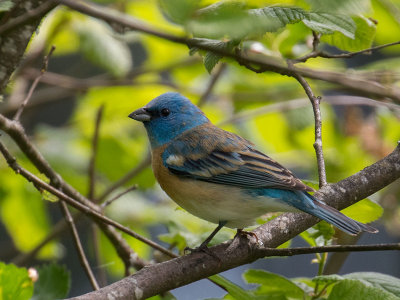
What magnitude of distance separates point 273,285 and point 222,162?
3.13 ft

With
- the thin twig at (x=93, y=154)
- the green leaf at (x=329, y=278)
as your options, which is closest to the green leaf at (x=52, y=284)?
the thin twig at (x=93, y=154)

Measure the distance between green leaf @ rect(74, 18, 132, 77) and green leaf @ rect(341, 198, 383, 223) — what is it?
2070 mm

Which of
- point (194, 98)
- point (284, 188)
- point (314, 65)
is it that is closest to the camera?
point (284, 188)

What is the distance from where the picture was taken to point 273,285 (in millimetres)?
2473

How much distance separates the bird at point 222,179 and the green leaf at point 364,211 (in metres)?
0.12

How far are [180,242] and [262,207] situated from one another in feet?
1.47

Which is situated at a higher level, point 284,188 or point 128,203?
point 284,188

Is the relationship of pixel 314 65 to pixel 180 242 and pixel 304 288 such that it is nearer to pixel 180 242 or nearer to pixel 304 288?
pixel 180 242

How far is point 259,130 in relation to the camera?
5.00 metres

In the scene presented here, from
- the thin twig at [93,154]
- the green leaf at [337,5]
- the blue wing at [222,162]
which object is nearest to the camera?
the green leaf at [337,5]

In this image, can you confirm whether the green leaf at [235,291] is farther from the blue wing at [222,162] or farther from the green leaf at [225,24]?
the green leaf at [225,24]

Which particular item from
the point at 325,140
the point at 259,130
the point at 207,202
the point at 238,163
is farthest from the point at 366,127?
the point at 207,202

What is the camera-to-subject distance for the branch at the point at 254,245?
88.0 inches

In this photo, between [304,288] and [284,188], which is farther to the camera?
[284,188]
